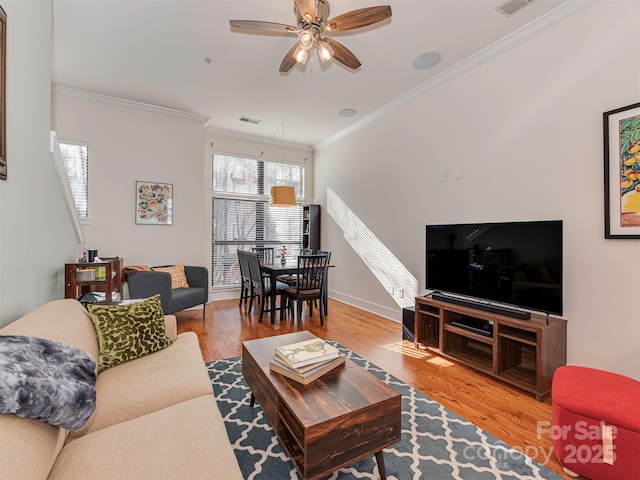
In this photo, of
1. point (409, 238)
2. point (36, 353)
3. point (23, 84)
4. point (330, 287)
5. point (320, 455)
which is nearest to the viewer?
point (36, 353)

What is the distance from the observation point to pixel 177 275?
14.3ft

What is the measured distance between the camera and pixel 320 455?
50.5 inches

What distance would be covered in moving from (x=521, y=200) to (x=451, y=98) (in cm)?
145

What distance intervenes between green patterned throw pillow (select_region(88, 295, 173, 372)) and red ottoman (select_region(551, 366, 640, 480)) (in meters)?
2.43

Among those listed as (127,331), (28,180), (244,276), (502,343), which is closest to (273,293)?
(244,276)

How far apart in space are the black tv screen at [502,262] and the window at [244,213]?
3559 millimetres

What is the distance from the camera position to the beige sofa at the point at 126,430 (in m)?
0.91

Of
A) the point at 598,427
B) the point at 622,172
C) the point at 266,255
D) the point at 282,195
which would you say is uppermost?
the point at 282,195

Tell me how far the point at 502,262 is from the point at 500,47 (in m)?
2.07

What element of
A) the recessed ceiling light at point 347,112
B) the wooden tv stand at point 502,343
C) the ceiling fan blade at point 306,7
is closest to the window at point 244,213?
the recessed ceiling light at point 347,112

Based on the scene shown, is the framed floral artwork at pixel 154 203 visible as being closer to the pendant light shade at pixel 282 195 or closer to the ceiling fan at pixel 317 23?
the pendant light shade at pixel 282 195

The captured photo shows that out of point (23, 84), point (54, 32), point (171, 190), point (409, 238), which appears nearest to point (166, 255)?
point (171, 190)

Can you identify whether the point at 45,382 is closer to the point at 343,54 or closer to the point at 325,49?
the point at 325,49

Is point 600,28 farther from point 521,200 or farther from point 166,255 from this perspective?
point 166,255
